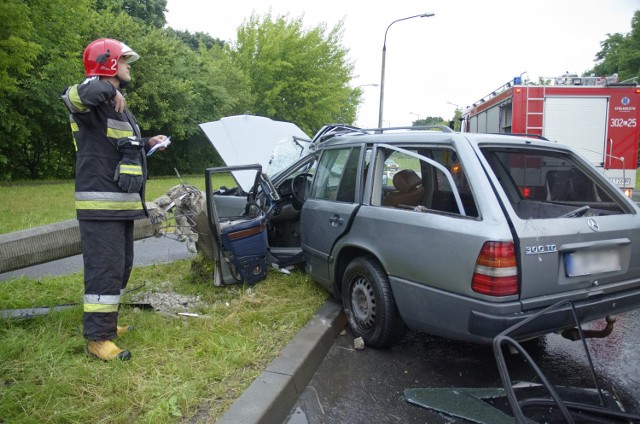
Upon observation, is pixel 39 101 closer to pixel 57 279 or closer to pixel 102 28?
pixel 102 28

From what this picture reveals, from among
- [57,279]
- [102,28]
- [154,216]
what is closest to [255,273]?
[154,216]

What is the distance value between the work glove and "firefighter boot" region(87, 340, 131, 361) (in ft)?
3.38

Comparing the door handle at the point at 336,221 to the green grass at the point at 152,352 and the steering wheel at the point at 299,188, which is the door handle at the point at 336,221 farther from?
the steering wheel at the point at 299,188

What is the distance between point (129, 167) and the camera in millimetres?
3088

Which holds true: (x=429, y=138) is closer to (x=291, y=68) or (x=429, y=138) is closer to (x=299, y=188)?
(x=299, y=188)

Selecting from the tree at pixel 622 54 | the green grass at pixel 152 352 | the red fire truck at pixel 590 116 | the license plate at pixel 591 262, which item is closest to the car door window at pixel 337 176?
the green grass at pixel 152 352

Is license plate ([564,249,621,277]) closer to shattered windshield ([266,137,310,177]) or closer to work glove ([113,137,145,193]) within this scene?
work glove ([113,137,145,193])

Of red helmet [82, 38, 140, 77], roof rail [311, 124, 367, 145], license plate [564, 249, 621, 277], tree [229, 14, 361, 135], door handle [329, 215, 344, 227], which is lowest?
license plate [564, 249, 621, 277]

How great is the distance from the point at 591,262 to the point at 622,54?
5135 centimetres

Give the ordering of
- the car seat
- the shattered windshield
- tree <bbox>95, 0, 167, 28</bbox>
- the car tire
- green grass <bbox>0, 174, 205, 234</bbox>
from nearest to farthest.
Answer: the car tire < the car seat < the shattered windshield < green grass <bbox>0, 174, 205, 234</bbox> < tree <bbox>95, 0, 167, 28</bbox>

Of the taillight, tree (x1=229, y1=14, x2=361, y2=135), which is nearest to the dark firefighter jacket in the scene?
the taillight

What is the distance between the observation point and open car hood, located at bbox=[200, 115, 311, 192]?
5.96 meters

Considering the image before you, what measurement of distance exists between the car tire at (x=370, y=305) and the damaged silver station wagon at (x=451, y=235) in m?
0.01

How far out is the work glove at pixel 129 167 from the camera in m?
3.07
